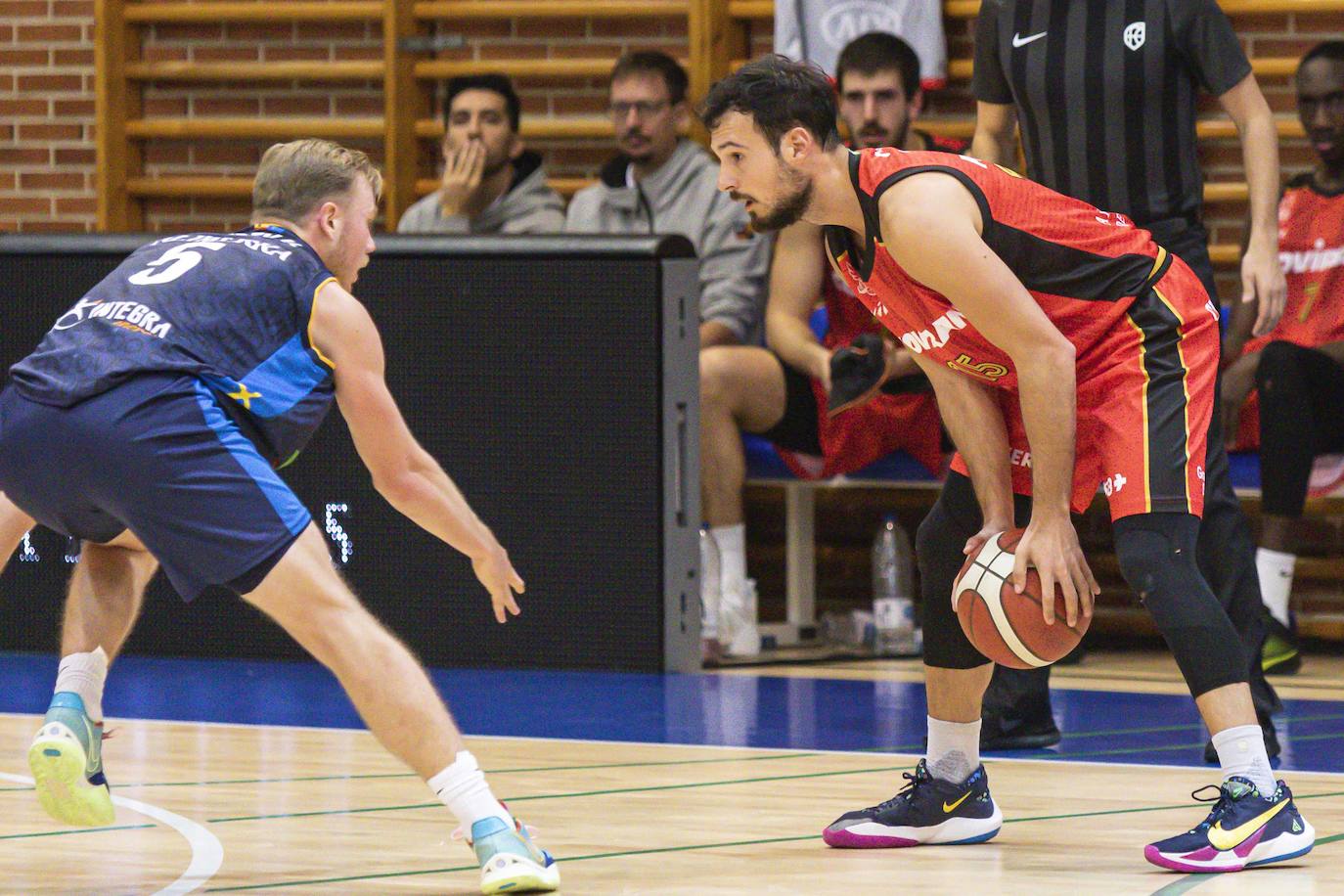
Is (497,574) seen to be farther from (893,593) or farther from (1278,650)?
(893,593)

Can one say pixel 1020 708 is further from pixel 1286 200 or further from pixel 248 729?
pixel 1286 200

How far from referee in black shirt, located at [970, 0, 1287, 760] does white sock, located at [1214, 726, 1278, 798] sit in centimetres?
107

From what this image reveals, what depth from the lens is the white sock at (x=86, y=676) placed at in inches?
130

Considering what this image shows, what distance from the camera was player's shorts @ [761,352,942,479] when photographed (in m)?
6.05

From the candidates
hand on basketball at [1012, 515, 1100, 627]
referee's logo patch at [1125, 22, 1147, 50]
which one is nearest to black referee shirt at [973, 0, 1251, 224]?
referee's logo patch at [1125, 22, 1147, 50]

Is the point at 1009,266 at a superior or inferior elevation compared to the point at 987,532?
superior

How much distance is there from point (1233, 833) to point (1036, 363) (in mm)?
719

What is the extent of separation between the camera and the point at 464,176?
6664 millimetres

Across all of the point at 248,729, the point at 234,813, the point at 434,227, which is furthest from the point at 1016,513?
the point at 434,227

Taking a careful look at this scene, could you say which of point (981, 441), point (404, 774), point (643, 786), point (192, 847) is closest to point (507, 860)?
point (192, 847)

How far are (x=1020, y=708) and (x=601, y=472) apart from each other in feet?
5.48

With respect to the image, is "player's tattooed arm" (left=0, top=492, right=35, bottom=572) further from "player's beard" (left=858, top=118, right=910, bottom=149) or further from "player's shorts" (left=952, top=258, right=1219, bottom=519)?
"player's beard" (left=858, top=118, right=910, bottom=149)

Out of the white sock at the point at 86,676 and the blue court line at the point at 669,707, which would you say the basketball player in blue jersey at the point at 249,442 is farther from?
the blue court line at the point at 669,707

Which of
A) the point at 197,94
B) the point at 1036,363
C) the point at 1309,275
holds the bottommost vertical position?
the point at 1036,363
